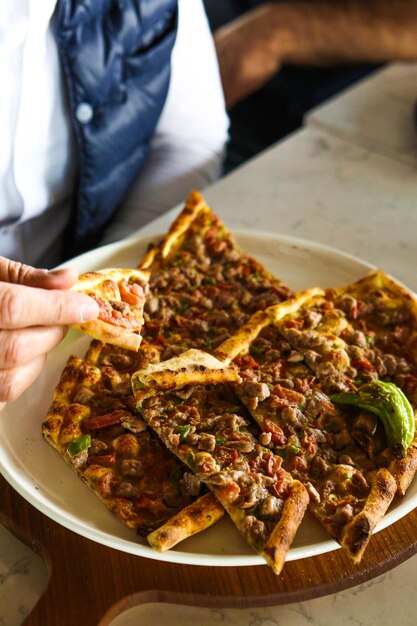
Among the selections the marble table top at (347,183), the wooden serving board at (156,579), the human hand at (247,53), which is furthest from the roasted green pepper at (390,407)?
the human hand at (247,53)

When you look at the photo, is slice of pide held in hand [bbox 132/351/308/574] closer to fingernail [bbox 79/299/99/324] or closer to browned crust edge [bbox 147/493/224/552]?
browned crust edge [bbox 147/493/224/552]

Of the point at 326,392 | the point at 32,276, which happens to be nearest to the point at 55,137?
the point at 32,276

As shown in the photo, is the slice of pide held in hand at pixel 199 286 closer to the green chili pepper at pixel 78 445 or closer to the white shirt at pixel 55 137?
the green chili pepper at pixel 78 445

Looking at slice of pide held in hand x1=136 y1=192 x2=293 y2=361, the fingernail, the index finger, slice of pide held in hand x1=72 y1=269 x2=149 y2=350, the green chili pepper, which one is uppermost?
the index finger

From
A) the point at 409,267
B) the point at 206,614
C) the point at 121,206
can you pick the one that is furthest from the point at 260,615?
the point at 121,206

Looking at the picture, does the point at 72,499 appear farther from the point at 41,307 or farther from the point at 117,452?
the point at 41,307

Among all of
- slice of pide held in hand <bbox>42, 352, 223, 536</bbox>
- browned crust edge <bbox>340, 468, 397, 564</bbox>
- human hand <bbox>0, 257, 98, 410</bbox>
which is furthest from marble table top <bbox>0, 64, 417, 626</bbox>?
browned crust edge <bbox>340, 468, 397, 564</bbox>
